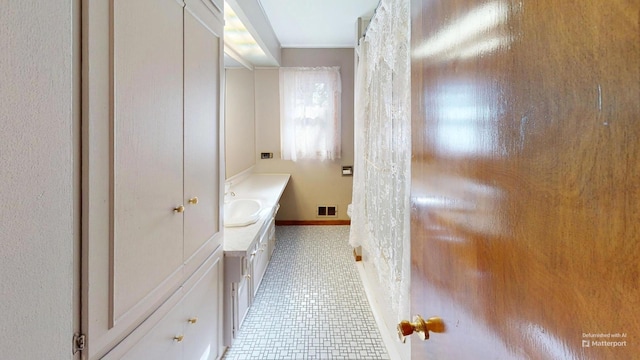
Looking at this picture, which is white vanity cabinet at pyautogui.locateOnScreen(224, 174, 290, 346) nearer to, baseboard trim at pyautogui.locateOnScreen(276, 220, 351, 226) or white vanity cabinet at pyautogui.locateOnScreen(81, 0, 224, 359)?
white vanity cabinet at pyautogui.locateOnScreen(81, 0, 224, 359)

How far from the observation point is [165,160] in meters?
1.12

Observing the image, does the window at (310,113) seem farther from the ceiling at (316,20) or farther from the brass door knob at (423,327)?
the brass door knob at (423,327)

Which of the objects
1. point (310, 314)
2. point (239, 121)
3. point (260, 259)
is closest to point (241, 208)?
point (260, 259)

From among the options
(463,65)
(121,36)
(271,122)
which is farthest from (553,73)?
(271,122)

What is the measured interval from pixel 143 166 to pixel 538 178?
97cm

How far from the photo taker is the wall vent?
15.6ft

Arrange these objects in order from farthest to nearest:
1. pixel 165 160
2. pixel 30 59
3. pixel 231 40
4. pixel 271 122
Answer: pixel 271 122, pixel 231 40, pixel 165 160, pixel 30 59

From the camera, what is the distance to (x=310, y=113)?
456 centimetres

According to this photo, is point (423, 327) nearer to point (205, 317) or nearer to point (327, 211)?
point (205, 317)

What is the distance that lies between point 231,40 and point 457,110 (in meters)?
3.07

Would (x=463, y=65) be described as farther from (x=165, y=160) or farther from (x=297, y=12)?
(x=297, y=12)

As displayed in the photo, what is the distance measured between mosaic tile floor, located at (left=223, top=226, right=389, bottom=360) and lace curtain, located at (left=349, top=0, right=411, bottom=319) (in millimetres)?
356

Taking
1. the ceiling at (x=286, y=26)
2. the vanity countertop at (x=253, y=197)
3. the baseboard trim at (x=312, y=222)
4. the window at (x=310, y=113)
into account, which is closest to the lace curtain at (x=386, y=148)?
the ceiling at (x=286, y=26)

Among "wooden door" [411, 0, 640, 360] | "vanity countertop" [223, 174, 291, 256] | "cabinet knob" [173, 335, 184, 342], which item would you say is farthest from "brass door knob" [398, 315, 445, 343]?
"vanity countertop" [223, 174, 291, 256]
